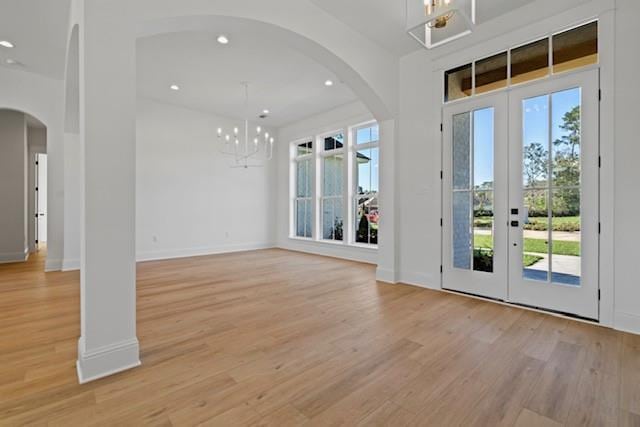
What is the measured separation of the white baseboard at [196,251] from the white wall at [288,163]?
31.9 inches

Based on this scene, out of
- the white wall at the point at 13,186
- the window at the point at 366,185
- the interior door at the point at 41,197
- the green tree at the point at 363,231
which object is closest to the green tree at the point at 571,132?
the window at the point at 366,185

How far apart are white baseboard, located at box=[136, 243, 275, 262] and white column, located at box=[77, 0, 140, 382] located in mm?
4683

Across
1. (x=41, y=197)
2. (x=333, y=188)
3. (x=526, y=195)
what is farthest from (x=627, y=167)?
(x=41, y=197)

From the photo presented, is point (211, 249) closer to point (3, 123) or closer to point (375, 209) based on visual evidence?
point (375, 209)

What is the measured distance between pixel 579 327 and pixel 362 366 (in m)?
2.25

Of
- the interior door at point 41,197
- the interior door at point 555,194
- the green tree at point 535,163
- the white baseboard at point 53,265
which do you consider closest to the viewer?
the interior door at point 555,194

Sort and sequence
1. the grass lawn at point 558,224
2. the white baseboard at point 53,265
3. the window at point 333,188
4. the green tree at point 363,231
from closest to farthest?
the grass lawn at point 558,224, the white baseboard at point 53,265, the green tree at point 363,231, the window at point 333,188

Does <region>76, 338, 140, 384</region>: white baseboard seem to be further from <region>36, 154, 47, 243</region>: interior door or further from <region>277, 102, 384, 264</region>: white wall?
<region>36, 154, 47, 243</region>: interior door

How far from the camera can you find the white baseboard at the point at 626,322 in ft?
8.54

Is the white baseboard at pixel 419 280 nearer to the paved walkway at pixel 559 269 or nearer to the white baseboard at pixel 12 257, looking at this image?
the paved walkway at pixel 559 269

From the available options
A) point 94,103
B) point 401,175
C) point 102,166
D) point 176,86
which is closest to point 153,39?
point 176,86

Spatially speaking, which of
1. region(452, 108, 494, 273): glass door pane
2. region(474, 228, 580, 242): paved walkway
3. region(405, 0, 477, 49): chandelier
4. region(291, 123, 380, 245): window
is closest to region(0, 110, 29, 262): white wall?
region(291, 123, 380, 245): window

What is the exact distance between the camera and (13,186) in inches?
244

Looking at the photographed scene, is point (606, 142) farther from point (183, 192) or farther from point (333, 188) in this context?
point (183, 192)
